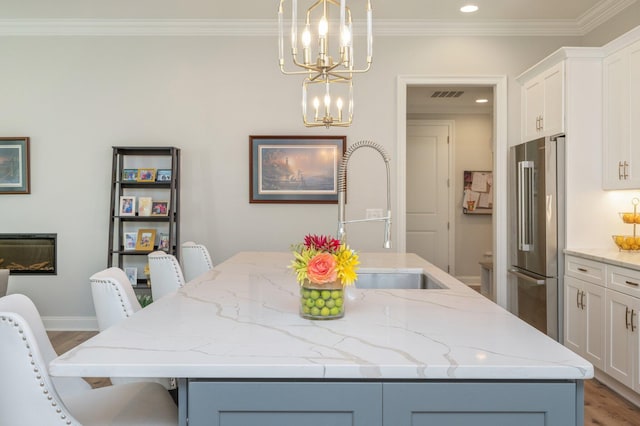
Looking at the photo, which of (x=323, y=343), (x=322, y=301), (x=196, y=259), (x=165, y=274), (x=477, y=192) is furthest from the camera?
(x=477, y=192)

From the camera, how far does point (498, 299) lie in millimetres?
4898

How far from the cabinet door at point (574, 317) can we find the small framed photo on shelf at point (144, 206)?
11.7 ft

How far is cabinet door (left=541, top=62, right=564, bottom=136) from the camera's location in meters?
3.97

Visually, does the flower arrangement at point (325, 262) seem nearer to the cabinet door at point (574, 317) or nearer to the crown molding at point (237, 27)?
the cabinet door at point (574, 317)

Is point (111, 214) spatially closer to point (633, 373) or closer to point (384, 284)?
point (384, 284)

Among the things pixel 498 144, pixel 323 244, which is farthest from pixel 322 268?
pixel 498 144

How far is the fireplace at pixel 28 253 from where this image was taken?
4992 mm

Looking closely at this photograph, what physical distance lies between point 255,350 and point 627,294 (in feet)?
8.86

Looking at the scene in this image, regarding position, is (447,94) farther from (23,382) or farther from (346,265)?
(23,382)

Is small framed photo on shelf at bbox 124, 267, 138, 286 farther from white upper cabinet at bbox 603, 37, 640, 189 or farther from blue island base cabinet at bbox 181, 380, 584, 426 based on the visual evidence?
white upper cabinet at bbox 603, 37, 640, 189

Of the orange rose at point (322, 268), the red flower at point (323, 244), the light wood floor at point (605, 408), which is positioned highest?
the red flower at point (323, 244)

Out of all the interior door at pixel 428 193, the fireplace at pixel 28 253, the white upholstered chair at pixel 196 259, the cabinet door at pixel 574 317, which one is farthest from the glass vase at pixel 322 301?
the interior door at pixel 428 193

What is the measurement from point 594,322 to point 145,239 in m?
3.74

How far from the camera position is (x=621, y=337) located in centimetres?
321
